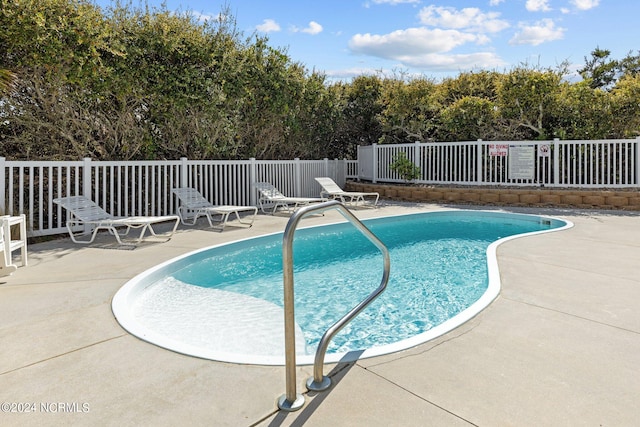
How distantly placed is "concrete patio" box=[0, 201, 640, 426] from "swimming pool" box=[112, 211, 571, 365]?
0.19 meters

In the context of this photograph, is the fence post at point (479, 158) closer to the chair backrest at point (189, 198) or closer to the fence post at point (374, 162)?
the fence post at point (374, 162)

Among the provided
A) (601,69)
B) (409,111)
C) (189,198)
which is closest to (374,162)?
(409,111)

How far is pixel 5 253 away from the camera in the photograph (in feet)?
13.4

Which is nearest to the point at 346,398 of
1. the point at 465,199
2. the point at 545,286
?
the point at 545,286

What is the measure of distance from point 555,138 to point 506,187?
77.7 inches

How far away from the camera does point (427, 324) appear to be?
3553 millimetres

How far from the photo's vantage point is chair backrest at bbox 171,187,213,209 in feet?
26.4

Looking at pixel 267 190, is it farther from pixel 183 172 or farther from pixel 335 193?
pixel 183 172

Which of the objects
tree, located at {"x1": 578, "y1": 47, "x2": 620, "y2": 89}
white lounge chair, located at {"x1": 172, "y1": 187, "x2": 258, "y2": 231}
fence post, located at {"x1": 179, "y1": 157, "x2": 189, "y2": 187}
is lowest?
white lounge chair, located at {"x1": 172, "y1": 187, "x2": 258, "y2": 231}

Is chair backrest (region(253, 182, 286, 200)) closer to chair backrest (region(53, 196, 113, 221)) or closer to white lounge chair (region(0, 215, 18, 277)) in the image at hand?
chair backrest (region(53, 196, 113, 221))

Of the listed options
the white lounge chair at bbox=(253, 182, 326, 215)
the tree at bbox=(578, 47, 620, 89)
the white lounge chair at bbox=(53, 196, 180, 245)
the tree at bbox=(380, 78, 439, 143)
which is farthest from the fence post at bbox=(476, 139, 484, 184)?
the tree at bbox=(578, 47, 620, 89)

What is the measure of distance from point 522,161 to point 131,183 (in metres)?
10.5

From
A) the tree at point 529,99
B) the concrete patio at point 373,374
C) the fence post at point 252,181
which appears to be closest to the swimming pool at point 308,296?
the concrete patio at point 373,374

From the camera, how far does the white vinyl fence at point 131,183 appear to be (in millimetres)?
6480
